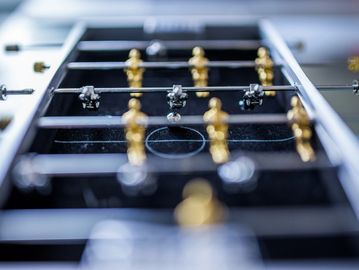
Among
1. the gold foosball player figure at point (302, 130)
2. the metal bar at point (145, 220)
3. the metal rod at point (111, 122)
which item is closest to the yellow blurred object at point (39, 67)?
the metal rod at point (111, 122)

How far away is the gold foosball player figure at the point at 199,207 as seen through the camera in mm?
672

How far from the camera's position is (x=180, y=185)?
2.57 feet

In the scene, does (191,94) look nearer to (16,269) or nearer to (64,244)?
(64,244)

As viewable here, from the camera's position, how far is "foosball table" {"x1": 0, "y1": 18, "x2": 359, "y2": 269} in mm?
637

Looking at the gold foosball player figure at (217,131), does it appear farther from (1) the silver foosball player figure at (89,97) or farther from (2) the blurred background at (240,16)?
(2) the blurred background at (240,16)

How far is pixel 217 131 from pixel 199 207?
17 centimetres

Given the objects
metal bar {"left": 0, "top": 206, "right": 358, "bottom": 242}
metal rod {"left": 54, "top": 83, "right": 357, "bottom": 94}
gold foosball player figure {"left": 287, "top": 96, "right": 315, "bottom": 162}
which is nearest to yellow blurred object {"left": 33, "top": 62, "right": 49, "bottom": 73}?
metal rod {"left": 54, "top": 83, "right": 357, "bottom": 94}

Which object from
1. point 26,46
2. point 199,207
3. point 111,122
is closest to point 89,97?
point 111,122

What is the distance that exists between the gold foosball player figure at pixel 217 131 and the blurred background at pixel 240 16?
540 millimetres

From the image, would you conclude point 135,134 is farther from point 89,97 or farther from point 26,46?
point 26,46

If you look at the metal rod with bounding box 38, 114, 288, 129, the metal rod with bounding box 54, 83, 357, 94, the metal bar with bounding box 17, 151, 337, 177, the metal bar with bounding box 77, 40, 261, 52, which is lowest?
the metal bar with bounding box 17, 151, 337, 177

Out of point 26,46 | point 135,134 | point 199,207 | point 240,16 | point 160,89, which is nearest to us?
point 199,207

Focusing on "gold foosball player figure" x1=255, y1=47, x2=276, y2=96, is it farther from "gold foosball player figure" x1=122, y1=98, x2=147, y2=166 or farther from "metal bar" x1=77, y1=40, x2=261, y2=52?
"gold foosball player figure" x1=122, y1=98, x2=147, y2=166

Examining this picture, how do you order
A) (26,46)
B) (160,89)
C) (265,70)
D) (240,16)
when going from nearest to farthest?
(160,89), (265,70), (26,46), (240,16)
